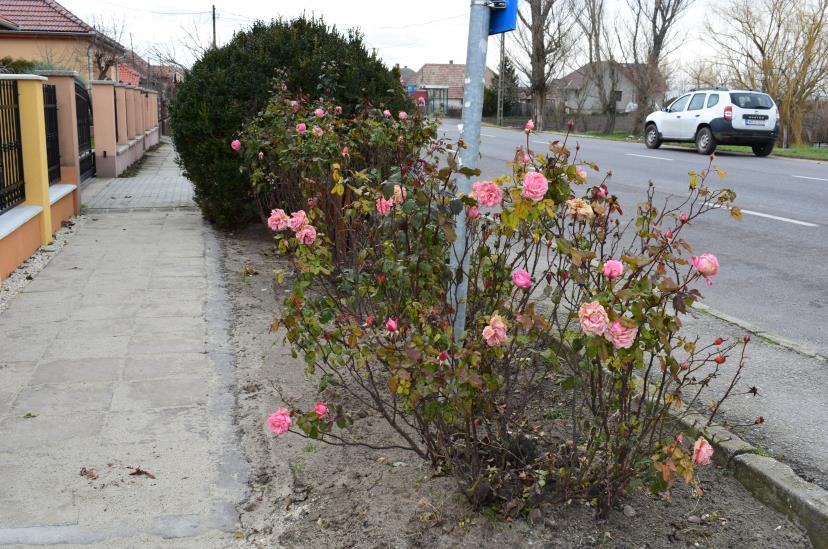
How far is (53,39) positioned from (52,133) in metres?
25.7

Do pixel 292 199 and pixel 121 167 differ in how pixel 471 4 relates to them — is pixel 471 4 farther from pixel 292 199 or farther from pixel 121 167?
pixel 121 167

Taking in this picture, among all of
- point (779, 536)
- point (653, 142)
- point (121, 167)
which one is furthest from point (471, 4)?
point (653, 142)

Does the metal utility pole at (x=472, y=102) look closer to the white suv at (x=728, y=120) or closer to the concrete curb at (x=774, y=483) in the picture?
the concrete curb at (x=774, y=483)

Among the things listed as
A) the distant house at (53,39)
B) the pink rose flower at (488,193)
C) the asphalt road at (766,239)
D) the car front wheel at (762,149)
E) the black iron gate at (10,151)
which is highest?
the distant house at (53,39)

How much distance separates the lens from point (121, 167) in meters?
17.0

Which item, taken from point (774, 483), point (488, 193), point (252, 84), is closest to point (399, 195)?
point (488, 193)

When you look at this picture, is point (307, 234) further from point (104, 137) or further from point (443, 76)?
point (443, 76)

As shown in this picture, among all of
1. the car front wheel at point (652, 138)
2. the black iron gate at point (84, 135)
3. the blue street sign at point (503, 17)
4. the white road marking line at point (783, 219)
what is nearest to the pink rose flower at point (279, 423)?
the blue street sign at point (503, 17)

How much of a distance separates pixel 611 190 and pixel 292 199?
7.95m

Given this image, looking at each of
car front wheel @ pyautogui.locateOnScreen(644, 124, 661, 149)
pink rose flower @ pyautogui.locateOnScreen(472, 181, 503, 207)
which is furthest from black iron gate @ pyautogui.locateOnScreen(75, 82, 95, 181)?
car front wheel @ pyautogui.locateOnScreen(644, 124, 661, 149)

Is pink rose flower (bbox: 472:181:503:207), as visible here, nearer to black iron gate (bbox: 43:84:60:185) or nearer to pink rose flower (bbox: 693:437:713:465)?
pink rose flower (bbox: 693:437:713:465)

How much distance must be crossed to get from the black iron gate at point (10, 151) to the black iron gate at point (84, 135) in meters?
5.49

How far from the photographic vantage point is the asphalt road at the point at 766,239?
6477mm

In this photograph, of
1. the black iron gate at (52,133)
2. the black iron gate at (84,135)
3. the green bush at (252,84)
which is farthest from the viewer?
the black iron gate at (84,135)
